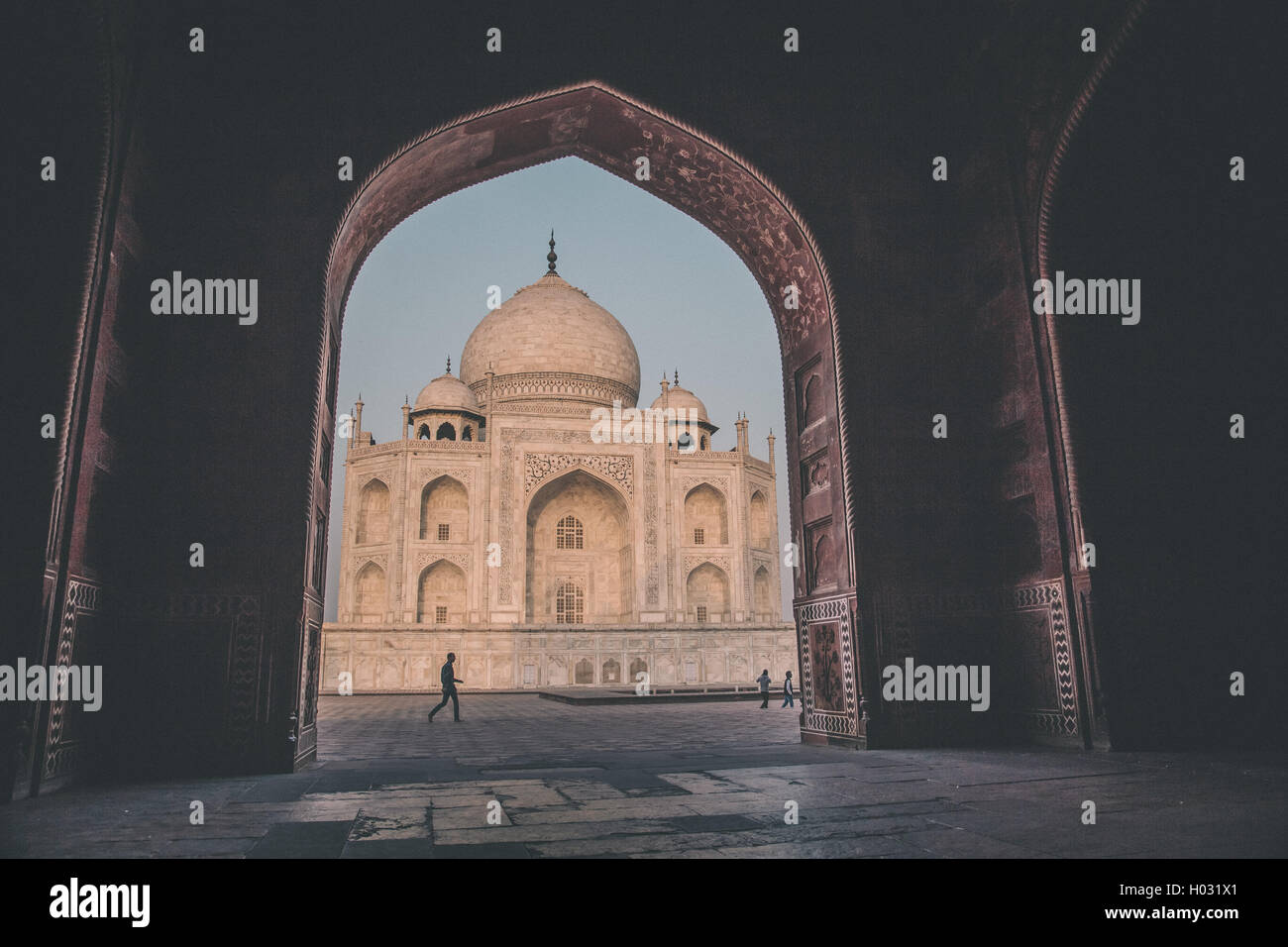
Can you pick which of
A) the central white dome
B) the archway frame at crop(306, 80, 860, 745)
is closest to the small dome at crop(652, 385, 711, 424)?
the central white dome

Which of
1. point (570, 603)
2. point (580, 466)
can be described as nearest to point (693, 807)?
point (580, 466)

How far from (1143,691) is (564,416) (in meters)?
19.2

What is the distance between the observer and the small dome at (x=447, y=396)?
26141 mm

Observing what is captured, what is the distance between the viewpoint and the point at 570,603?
24828 mm

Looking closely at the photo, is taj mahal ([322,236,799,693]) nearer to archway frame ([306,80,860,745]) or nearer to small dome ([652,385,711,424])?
small dome ([652,385,711,424])

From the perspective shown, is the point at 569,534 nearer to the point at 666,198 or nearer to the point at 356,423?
the point at 356,423

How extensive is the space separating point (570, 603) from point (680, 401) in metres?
7.23

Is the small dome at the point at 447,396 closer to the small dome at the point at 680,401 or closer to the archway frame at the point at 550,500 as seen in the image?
the archway frame at the point at 550,500

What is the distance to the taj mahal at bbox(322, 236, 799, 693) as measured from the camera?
64.7ft

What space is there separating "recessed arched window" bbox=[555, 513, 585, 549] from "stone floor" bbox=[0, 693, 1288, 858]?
60.9 ft

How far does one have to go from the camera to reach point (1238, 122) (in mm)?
5934

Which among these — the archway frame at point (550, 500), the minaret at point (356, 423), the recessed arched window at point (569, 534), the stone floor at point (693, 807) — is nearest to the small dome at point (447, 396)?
the minaret at point (356, 423)
